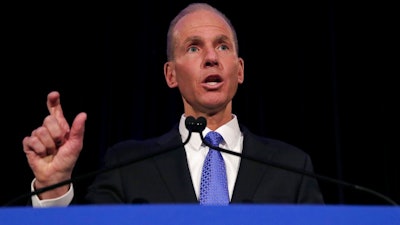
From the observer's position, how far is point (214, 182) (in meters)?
1.10

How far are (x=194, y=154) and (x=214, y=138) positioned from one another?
0.18 feet

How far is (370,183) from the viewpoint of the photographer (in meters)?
2.23

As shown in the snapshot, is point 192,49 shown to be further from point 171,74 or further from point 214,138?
point 214,138

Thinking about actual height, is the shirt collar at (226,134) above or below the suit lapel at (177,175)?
above

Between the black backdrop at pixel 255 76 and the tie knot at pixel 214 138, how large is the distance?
3.25 ft

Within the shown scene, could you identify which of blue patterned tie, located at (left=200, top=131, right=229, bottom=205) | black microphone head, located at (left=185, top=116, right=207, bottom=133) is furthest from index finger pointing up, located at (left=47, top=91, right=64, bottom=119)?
blue patterned tie, located at (left=200, top=131, right=229, bottom=205)

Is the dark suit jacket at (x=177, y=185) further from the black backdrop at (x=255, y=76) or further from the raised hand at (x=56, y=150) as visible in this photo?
the black backdrop at (x=255, y=76)

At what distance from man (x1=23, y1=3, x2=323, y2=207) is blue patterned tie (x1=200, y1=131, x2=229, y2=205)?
18 millimetres

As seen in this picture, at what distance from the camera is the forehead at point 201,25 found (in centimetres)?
128

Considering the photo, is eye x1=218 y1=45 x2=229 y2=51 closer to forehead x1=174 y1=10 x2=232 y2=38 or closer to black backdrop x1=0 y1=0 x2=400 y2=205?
forehead x1=174 y1=10 x2=232 y2=38

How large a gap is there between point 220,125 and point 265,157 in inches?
5.0

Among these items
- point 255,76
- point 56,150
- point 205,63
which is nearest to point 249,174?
point 205,63

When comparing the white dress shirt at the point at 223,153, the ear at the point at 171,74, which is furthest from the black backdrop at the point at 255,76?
the white dress shirt at the point at 223,153

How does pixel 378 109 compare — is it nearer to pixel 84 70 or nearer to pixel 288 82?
pixel 288 82
